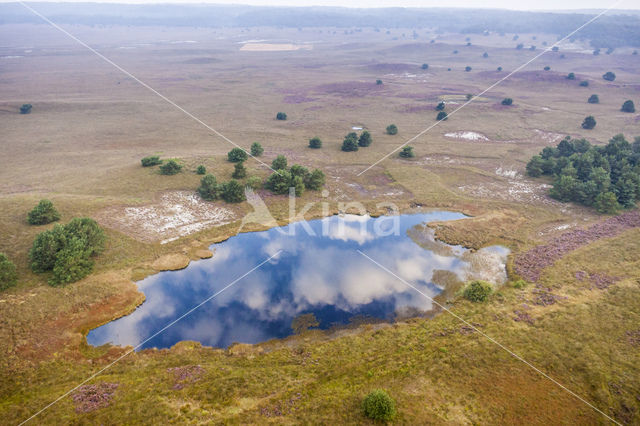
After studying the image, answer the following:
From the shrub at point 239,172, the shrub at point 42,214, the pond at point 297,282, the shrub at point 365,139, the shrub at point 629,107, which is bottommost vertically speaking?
the pond at point 297,282

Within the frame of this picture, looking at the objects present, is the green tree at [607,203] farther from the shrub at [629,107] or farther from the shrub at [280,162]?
the shrub at [629,107]

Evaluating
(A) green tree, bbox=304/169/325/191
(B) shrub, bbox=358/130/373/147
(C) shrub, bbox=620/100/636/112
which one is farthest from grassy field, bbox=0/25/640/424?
(C) shrub, bbox=620/100/636/112

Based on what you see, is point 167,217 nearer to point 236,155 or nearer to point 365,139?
point 236,155

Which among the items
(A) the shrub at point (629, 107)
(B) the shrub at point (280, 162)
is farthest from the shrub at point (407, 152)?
(A) the shrub at point (629, 107)

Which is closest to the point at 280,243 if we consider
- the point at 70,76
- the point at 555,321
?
the point at 555,321

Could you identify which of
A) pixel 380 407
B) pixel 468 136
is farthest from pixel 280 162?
pixel 468 136

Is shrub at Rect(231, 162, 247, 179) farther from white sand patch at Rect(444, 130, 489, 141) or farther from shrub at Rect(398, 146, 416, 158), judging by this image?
white sand patch at Rect(444, 130, 489, 141)

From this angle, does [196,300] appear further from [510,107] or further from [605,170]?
[510,107]
